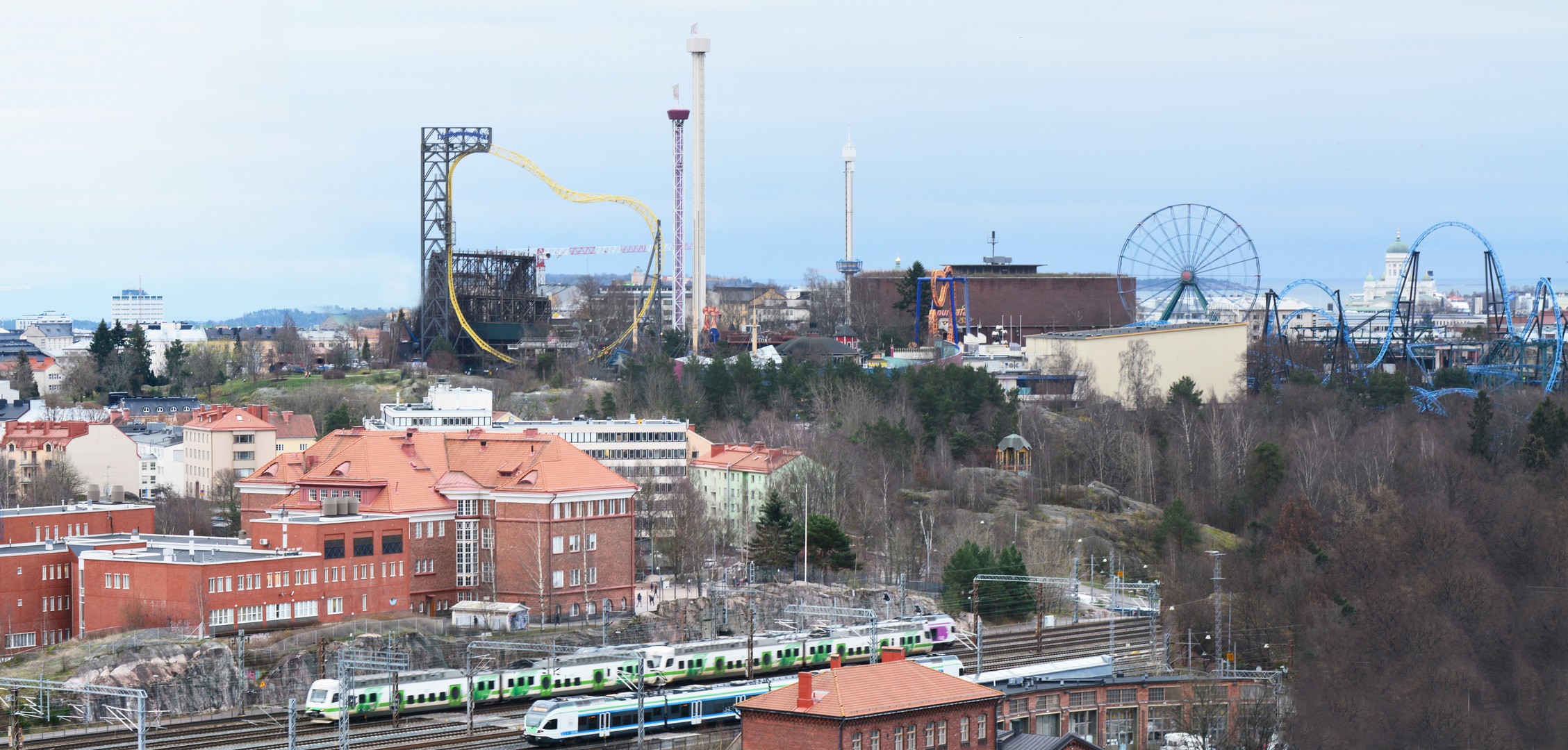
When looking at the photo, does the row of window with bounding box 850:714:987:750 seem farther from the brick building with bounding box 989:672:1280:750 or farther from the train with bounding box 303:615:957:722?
the train with bounding box 303:615:957:722

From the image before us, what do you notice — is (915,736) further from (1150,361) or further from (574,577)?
(1150,361)

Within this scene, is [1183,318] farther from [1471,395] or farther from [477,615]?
[477,615]

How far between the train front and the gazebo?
56684 millimetres

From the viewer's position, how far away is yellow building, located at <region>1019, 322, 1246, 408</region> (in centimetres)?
12288

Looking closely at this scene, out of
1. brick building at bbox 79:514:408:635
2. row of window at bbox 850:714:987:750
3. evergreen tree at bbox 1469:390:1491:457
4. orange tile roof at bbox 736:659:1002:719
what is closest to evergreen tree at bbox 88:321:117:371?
brick building at bbox 79:514:408:635

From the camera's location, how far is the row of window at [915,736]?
41781 millimetres

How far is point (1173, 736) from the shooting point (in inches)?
2143

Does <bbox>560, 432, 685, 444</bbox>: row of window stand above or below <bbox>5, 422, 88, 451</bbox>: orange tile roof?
above

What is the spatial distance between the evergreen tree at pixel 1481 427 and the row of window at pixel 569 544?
53.8 meters

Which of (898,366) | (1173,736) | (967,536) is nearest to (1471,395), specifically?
(898,366)

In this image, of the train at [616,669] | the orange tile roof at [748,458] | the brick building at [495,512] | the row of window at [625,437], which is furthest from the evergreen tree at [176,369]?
the train at [616,669]

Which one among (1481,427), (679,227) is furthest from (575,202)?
(1481,427)

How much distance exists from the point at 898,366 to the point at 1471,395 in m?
37.7

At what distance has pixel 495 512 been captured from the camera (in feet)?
226
